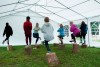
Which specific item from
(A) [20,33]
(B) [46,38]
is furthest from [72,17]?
(B) [46,38]

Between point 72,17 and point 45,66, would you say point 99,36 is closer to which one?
point 72,17

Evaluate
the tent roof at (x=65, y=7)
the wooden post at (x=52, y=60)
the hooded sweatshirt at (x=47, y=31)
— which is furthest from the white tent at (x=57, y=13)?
the wooden post at (x=52, y=60)

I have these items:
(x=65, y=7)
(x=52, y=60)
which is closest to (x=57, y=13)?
(x=65, y=7)

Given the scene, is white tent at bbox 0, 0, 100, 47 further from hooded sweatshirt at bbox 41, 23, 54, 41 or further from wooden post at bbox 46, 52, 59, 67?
wooden post at bbox 46, 52, 59, 67

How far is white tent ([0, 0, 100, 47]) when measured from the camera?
→ 60.7 ft

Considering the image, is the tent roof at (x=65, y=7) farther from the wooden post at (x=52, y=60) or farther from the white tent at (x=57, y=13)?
the wooden post at (x=52, y=60)

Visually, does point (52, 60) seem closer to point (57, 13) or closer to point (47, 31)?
point (47, 31)

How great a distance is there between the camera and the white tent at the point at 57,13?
728 inches

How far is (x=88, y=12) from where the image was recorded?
770 inches

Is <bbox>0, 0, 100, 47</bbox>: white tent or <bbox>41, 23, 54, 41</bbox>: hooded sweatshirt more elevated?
<bbox>0, 0, 100, 47</bbox>: white tent

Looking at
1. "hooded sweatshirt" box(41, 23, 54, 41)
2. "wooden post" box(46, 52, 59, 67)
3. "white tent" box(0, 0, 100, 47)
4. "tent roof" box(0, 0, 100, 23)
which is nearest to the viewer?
"wooden post" box(46, 52, 59, 67)

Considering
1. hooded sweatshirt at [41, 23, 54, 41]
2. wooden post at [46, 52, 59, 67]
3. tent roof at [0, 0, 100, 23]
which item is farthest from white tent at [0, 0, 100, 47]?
wooden post at [46, 52, 59, 67]

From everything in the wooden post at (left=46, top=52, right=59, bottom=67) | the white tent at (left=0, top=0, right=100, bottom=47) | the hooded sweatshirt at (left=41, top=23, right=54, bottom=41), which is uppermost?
the white tent at (left=0, top=0, right=100, bottom=47)

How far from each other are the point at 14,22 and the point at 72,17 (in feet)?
22.7
